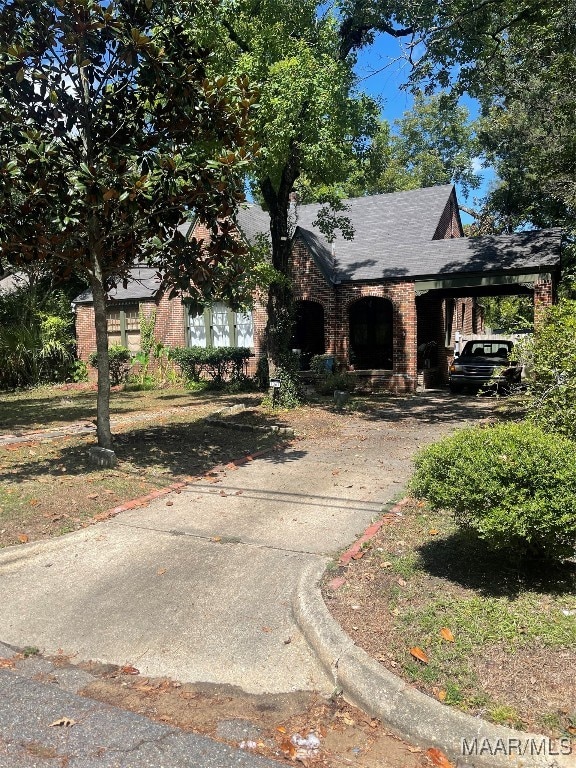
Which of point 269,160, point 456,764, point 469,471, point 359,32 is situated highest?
point 359,32

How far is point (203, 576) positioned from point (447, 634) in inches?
81.9

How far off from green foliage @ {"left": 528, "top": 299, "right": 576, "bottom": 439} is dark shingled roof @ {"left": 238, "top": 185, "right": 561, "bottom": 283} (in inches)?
416

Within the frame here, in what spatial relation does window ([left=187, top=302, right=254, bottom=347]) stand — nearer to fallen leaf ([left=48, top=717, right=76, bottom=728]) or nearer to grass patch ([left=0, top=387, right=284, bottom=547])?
grass patch ([left=0, top=387, right=284, bottom=547])

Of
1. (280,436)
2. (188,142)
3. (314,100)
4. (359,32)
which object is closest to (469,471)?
(188,142)

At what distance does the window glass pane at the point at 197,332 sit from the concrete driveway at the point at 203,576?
13027mm

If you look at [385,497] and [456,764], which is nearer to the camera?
[456,764]

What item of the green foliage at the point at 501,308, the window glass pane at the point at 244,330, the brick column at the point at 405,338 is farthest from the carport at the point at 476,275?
the green foliage at the point at 501,308

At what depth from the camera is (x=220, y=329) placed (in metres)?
20.4

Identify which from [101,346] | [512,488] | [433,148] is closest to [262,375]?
[101,346]

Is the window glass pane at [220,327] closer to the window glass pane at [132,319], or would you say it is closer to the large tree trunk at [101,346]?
the window glass pane at [132,319]

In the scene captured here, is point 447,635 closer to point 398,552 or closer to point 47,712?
point 398,552

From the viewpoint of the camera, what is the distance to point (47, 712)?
308 centimetres

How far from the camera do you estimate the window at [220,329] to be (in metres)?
19.8

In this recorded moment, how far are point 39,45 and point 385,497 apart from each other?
671cm
